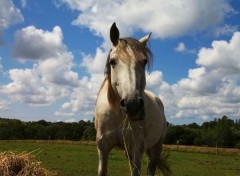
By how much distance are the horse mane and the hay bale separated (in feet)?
4.86

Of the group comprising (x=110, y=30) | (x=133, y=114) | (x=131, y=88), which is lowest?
(x=133, y=114)

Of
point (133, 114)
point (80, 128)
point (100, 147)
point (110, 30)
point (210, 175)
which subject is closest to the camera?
point (133, 114)

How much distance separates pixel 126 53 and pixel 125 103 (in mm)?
904

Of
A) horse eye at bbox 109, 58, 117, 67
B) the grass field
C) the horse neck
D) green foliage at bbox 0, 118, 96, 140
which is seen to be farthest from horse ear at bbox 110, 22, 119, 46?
green foliage at bbox 0, 118, 96, 140

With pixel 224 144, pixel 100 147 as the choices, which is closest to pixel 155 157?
pixel 100 147

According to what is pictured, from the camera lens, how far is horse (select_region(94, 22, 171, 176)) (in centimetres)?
461

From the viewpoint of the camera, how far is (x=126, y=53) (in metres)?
5.06

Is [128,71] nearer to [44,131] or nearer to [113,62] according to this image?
[113,62]

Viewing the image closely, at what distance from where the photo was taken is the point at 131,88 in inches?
181

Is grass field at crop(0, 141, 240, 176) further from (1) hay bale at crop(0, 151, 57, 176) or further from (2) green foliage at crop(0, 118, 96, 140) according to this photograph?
(2) green foliage at crop(0, 118, 96, 140)

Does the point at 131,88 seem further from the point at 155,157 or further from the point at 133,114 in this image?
the point at 155,157

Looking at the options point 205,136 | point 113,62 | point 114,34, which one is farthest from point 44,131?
point 113,62

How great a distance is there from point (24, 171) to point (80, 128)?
6960cm

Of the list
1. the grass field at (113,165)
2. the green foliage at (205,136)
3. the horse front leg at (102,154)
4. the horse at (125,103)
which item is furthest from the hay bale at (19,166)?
the green foliage at (205,136)
